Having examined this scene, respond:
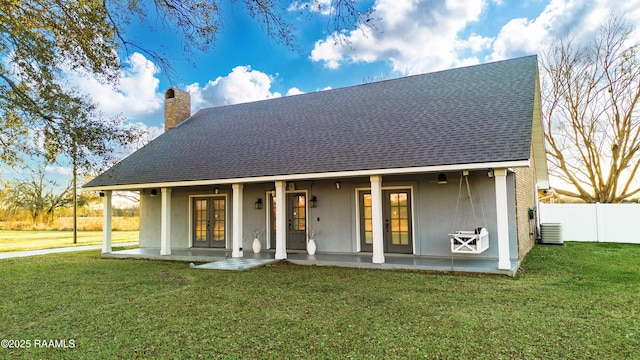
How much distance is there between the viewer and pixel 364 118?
35.0 feet

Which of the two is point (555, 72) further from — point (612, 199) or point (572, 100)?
point (612, 199)

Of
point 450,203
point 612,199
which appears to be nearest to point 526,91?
point 450,203

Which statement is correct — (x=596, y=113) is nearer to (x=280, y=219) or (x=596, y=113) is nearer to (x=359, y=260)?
(x=359, y=260)

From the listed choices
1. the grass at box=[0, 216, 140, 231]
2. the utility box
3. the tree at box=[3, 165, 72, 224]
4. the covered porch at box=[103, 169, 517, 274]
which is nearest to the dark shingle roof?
the covered porch at box=[103, 169, 517, 274]

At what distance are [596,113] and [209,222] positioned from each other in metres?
19.0

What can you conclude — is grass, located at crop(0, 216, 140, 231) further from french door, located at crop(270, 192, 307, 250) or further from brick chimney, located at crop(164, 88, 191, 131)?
french door, located at crop(270, 192, 307, 250)

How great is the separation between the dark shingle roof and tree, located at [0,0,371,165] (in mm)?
1442

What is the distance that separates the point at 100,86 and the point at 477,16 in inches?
477

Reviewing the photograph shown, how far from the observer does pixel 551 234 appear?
1291cm

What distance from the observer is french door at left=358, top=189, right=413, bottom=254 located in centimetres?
953

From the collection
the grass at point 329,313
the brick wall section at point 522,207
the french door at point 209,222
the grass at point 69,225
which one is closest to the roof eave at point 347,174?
→ the french door at point 209,222

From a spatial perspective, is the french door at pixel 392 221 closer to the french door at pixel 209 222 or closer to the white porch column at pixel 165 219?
the french door at pixel 209 222

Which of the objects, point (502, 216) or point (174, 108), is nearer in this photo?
point (502, 216)

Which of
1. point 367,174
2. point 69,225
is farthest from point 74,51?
point 69,225
